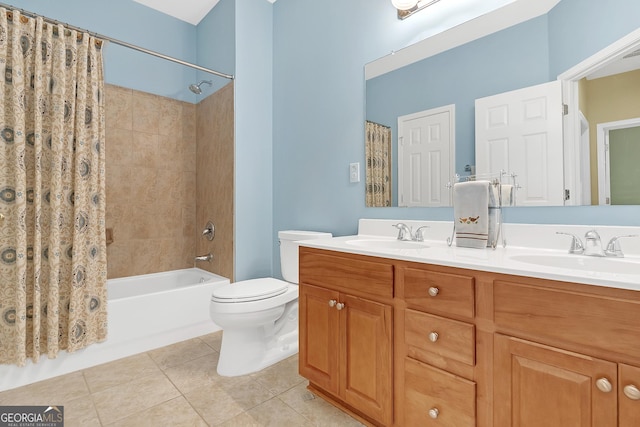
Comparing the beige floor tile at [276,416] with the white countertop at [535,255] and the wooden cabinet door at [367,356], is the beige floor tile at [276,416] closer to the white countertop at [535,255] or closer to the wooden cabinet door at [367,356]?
the wooden cabinet door at [367,356]

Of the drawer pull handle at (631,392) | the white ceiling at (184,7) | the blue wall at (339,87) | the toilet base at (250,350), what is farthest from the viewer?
the white ceiling at (184,7)

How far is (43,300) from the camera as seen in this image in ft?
5.38

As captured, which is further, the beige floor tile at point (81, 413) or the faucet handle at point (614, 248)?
the beige floor tile at point (81, 413)

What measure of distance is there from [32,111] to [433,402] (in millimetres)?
2305

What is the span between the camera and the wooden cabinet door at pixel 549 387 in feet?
2.31

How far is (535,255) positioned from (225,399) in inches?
58.8

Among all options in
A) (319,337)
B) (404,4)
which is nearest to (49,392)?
(319,337)

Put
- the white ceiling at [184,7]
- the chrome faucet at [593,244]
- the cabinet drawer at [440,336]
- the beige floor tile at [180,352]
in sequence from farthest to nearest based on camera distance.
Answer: the white ceiling at [184,7], the beige floor tile at [180,352], the chrome faucet at [593,244], the cabinet drawer at [440,336]

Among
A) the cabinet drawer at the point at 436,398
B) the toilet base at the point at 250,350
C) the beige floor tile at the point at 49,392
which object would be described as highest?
the cabinet drawer at the point at 436,398

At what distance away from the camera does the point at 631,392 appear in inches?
26.2

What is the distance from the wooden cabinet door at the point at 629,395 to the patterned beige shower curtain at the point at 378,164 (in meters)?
1.17

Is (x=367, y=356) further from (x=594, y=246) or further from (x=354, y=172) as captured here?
(x=354, y=172)

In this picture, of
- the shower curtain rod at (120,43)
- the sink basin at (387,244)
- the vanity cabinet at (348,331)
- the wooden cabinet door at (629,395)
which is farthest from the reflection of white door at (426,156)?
the shower curtain rod at (120,43)

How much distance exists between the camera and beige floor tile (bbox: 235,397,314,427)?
131 centimetres
